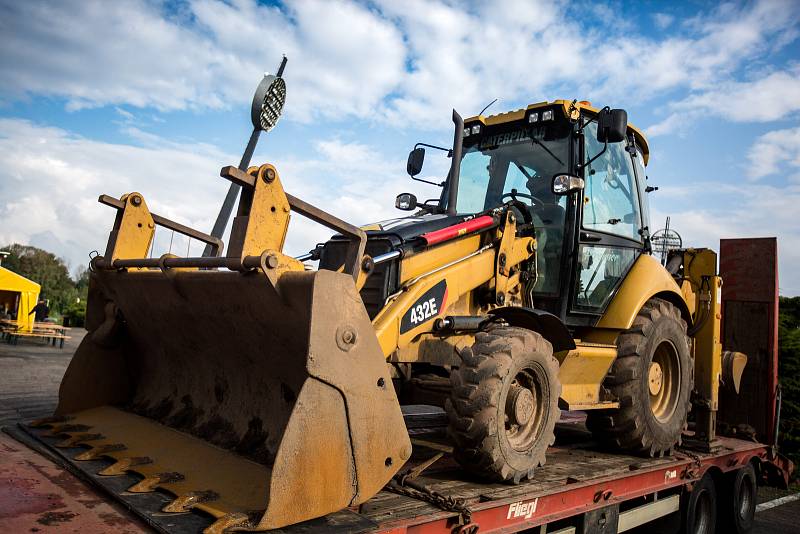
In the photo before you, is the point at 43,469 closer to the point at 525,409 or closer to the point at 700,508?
the point at 525,409

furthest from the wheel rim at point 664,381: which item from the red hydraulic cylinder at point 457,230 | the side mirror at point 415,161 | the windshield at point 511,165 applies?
the side mirror at point 415,161

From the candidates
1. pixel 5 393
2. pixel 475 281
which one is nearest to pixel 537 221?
pixel 475 281

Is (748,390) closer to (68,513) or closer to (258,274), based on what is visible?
(258,274)

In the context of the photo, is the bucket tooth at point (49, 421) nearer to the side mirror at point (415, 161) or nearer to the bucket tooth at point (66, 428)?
the bucket tooth at point (66, 428)

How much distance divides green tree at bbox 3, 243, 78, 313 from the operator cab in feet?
144

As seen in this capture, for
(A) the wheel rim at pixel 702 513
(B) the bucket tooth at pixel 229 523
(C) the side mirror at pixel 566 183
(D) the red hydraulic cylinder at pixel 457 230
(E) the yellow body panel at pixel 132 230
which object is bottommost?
(A) the wheel rim at pixel 702 513

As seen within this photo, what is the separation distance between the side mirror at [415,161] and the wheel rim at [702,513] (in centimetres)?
400

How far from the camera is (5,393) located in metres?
8.59

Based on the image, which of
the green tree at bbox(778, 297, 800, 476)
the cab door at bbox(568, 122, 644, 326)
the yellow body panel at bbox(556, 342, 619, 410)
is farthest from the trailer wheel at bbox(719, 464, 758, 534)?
the green tree at bbox(778, 297, 800, 476)

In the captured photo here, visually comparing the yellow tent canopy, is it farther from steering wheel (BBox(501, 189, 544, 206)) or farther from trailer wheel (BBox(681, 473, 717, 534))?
trailer wheel (BBox(681, 473, 717, 534))

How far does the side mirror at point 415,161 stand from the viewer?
6387 mm

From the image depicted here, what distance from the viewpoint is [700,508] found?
6164mm

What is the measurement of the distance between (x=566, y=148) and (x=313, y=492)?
396 cm

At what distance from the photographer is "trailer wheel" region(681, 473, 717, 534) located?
19.1 feet
